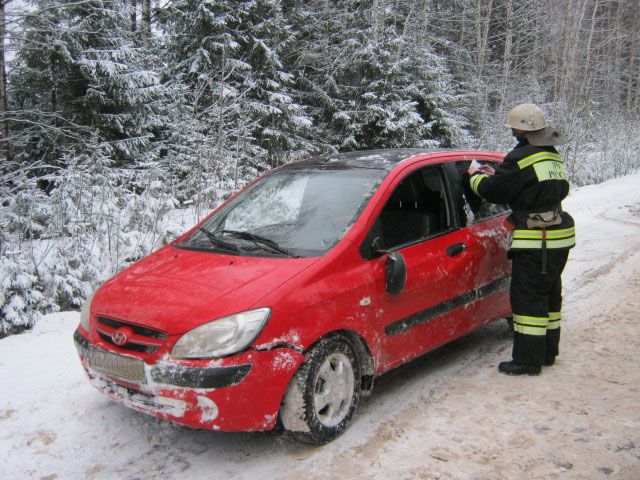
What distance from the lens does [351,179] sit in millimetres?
3930

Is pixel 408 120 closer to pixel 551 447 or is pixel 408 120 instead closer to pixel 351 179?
pixel 351 179

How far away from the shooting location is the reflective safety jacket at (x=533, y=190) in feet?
13.0

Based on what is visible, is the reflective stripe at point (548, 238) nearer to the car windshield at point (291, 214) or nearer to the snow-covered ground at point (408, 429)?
the snow-covered ground at point (408, 429)

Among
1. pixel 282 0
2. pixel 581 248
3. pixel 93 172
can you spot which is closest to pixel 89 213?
pixel 93 172

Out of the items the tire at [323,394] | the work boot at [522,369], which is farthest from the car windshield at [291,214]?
the work boot at [522,369]

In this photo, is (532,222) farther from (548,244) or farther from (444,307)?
(444,307)

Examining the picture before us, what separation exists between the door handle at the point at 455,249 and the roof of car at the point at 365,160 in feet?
2.48

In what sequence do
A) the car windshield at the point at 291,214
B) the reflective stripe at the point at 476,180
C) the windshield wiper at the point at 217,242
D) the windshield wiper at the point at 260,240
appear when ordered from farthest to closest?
1. the reflective stripe at the point at 476,180
2. the windshield wiper at the point at 217,242
3. the car windshield at the point at 291,214
4. the windshield wiper at the point at 260,240

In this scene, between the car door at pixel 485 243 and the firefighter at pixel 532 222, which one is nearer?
the firefighter at pixel 532 222

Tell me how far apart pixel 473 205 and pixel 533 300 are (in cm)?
91

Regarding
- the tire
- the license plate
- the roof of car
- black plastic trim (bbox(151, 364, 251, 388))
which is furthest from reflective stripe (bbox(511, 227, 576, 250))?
the license plate

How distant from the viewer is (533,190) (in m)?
3.97

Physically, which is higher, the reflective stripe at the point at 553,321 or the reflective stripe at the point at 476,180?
the reflective stripe at the point at 476,180

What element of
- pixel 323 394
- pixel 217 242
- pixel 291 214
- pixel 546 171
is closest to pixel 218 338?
pixel 323 394
